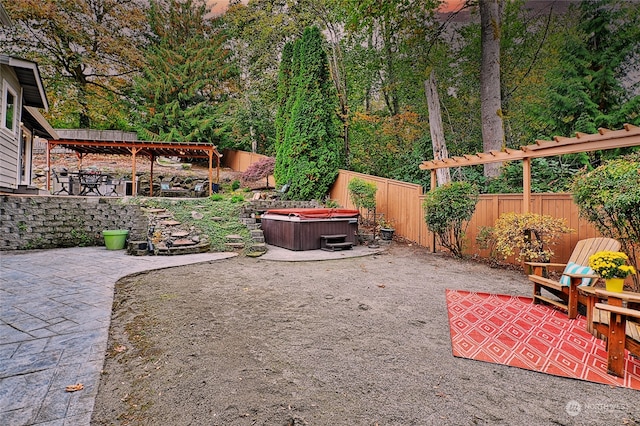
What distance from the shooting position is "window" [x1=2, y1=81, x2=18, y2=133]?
22.6 ft

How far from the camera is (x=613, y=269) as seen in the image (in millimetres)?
2771

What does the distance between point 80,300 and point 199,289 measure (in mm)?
1298

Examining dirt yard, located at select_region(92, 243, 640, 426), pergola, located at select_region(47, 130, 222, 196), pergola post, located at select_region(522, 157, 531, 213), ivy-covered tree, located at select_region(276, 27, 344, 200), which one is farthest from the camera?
ivy-covered tree, located at select_region(276, 27, 344, 200)

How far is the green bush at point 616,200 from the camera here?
3797mm

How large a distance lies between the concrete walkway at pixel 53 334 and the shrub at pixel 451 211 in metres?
5.30

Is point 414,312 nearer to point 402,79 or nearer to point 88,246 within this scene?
point 88,246

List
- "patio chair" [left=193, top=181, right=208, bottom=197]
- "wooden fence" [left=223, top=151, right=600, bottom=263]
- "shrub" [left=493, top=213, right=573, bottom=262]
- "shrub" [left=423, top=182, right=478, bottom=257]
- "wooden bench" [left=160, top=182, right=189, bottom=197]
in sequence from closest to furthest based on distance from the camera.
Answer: "shrub" [left=493, top=213, right=573, bottom=262]
"wooden fence" [left=223, top=151, right=600, bottom=263]
"shrub" [left=423, top=182, right=478, bottom=257]
"wooden bench" [left=160, top=182, right=189, bottom=197]
"patio chair" [left=193, top=181, right=208, bottom=197]

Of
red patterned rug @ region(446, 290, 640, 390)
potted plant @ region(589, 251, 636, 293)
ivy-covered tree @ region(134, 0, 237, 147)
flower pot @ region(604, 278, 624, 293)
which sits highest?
ivy-covered tree @ region(134, 0, 237, 147)

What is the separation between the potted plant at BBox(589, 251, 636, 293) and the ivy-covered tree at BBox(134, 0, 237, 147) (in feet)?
58.9

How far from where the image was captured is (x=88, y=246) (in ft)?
25.4

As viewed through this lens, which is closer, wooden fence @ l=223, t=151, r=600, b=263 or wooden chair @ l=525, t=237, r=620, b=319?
wooden chair @ l=525, t=237, r=620, b=319

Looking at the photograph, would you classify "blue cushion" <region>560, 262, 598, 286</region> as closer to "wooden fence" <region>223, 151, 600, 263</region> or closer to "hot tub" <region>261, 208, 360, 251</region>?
"wooden fence" <region>223, 151, 600, 263</region>

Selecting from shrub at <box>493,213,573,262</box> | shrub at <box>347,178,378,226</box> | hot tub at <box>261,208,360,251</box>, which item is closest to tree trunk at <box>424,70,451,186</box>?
shrub at <box>347,178,378,226</box>

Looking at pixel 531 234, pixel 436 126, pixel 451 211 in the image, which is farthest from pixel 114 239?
pixel 436 126
